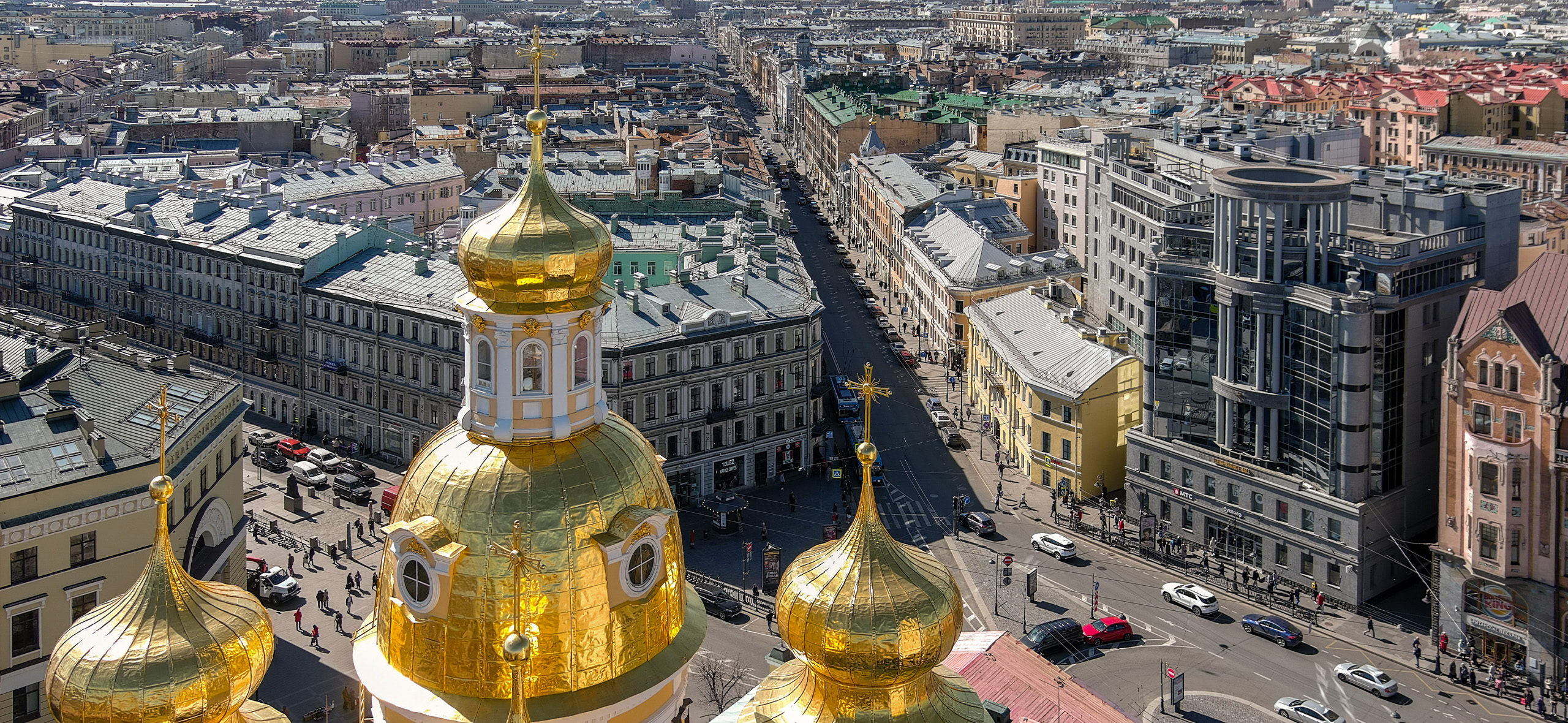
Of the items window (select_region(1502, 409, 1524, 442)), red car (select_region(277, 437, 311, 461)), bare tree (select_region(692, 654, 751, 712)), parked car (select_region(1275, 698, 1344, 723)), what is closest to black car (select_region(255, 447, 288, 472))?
red car (select_region(277, 437, 311, 461))

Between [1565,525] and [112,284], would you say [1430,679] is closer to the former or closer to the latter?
[1565,525]

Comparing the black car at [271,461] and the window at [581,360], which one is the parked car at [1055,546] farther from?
the window at [581,360]

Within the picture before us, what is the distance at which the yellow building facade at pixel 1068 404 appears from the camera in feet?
308

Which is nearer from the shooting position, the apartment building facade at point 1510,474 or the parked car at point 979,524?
the apartment building facade at point 1510,474

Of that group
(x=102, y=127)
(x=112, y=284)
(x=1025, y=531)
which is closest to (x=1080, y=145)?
(x=1025, y=531)

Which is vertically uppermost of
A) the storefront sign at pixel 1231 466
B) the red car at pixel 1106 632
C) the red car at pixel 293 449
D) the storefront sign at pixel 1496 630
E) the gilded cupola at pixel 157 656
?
the gilded cupola at pixel 157 656

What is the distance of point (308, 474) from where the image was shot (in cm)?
9631

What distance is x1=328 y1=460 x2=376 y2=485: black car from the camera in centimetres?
9619

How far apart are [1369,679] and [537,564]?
1952 inches

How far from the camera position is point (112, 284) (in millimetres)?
121562

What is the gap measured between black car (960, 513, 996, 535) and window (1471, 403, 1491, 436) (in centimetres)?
2542

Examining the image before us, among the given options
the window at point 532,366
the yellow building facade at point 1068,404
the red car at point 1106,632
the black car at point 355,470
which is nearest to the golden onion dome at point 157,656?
the window at point 532,366

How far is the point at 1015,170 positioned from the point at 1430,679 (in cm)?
9392

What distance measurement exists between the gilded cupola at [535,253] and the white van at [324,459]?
68.2m
